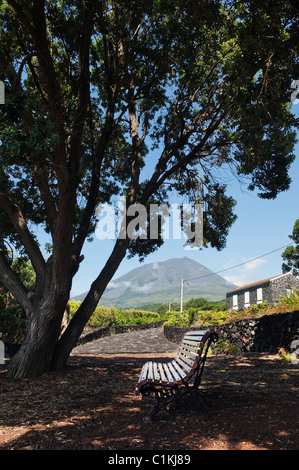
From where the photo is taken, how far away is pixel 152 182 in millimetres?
9531

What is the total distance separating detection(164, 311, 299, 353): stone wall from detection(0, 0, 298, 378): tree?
9.31 ft

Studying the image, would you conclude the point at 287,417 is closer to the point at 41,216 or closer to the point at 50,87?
the point at 50,87

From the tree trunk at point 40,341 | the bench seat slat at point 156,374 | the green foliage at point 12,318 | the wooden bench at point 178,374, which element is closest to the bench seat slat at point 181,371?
the wooden bench at point 178,374

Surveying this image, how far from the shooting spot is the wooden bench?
4.07m

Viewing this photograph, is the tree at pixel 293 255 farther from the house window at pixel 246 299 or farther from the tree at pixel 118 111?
the tree at pixel 118 111

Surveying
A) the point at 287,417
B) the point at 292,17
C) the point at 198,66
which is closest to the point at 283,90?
the point at 292,17

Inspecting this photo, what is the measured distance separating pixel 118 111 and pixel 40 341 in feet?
22.9

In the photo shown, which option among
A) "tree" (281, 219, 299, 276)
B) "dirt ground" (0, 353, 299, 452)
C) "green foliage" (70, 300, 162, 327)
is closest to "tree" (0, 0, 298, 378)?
"dirt ground" (0, 353, 299, 452)

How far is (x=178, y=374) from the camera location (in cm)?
430

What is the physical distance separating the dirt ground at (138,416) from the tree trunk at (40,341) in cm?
37

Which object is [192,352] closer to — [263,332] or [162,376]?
[162,376]

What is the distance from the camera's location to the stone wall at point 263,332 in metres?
9.23

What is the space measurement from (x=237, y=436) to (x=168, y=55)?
28.2ft

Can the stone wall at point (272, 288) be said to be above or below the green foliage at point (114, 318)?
above
